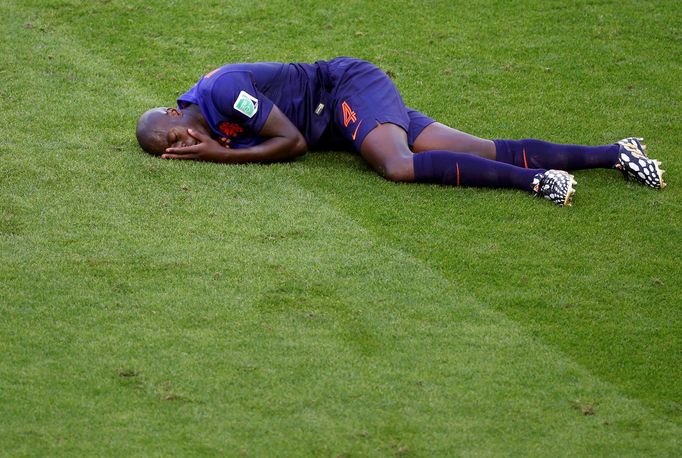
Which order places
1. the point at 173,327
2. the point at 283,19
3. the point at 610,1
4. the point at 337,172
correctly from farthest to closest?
1. the point at 610,1
2. the point at 283,19
3. the point at 337,172
4. the point at 173,327

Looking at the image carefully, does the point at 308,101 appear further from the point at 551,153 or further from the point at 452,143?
the point at 551,153

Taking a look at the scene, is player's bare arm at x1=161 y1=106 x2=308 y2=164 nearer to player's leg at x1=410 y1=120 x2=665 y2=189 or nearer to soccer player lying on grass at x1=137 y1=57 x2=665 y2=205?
soccer player lying on grass at x1=137 y1=57 x2=665 y2=205

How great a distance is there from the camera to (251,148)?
6.88m

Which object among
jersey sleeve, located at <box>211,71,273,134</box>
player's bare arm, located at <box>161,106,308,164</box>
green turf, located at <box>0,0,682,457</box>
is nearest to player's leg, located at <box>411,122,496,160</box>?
green turf, located at <box>0,0,682,457</box>

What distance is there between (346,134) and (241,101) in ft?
2.42

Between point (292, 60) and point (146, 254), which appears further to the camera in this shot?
point (292, 60)

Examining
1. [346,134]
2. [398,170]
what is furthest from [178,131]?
[398,170]

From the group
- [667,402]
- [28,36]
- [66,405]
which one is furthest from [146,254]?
[28,36]

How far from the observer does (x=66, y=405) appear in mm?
4383

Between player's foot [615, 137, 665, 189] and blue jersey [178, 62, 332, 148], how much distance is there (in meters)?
1.88

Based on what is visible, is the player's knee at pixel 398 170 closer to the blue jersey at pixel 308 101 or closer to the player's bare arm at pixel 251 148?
the blue jersey at pixel 308 101

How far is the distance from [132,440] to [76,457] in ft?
0.71

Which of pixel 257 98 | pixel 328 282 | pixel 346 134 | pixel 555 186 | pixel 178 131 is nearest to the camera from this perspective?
pixel 328 282

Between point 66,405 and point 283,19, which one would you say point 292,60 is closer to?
point 283,19
